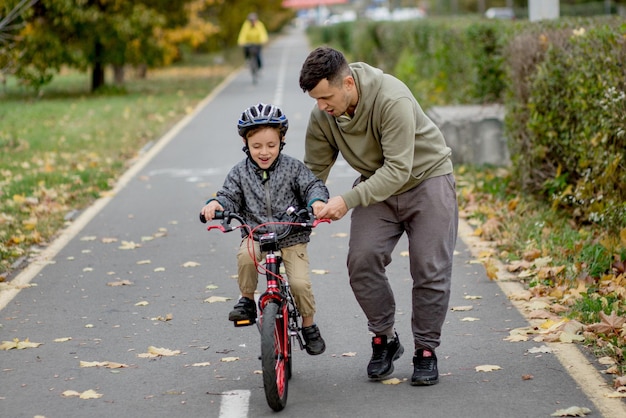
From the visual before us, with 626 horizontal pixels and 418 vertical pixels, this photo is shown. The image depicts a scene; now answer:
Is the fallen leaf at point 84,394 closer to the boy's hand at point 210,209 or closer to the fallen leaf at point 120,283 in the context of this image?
the boy's hand at point 210,209

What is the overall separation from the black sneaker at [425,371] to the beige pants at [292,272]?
0.63 m

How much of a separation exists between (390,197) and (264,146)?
73 centimetres

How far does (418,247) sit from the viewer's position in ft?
19.1

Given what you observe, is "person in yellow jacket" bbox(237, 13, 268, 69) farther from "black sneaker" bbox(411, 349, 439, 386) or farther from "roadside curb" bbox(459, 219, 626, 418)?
"black sneaker" bbox(411, 349, 439, 386)

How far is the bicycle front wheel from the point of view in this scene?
5227 millimetres

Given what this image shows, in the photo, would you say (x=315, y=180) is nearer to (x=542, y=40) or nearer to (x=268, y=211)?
(x=268, y=211)

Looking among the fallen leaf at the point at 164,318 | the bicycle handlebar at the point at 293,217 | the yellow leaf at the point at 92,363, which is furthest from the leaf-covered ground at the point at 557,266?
the yellow leaf at the point at 92,363

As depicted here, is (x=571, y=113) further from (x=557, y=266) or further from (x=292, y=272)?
(x=292, y=272)

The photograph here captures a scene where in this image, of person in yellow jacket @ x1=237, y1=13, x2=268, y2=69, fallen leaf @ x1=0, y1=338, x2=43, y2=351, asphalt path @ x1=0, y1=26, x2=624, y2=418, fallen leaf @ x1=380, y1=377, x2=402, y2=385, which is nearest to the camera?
asphalt path @ x1=0, y1=26, x2=624, y2=418

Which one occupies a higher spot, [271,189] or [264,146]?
[264,146]

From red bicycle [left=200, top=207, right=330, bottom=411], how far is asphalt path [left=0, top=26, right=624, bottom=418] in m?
0.20

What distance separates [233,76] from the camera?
129ft

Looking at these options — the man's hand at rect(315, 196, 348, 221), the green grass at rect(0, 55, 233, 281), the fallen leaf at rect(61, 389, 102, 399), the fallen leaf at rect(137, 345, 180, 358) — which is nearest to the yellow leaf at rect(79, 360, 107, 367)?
the fallen leaf at rect(137, 345, 180, 358)

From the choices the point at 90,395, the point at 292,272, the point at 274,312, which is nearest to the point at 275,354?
the point at 274,312
